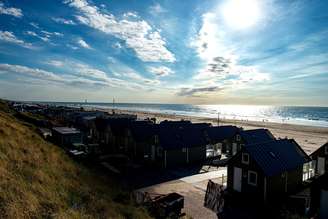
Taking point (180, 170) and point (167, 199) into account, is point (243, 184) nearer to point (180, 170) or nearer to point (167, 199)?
point (167, 199)

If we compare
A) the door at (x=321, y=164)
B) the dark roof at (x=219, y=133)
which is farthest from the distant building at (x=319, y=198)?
the dark roof at (x=219, y=133)

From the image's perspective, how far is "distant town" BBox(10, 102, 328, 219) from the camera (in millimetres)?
17516

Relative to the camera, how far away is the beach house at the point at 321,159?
23619 millimetres

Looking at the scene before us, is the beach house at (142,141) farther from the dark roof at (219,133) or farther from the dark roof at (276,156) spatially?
the dark roof at (276,156)

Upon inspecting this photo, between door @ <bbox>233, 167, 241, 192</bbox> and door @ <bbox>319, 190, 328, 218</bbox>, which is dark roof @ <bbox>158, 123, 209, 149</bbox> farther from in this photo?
door @ <bbox>319, 190, 328, 218</bbox>

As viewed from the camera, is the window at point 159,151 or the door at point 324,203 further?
the window at point 159,151

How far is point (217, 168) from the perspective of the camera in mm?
29625

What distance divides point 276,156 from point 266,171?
2318 millimetres

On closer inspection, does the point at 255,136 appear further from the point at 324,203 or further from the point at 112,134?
the point at 112,134

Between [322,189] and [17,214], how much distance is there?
17281mm

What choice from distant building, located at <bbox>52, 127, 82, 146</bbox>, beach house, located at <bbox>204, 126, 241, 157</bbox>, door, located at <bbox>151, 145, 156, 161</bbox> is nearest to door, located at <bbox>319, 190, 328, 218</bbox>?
door, located at <bbox>151, 145, 156, 161</bbox>

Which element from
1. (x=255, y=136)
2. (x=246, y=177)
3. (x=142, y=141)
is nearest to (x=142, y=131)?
(x=142, y=141)

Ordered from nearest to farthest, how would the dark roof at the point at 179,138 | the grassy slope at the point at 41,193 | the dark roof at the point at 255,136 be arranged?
the grassy slope at the point at 41,193 → the dark roof at the point at 179,138 → the dark roof at the point at 255,136

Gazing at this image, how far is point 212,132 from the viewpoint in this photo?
125 ft
